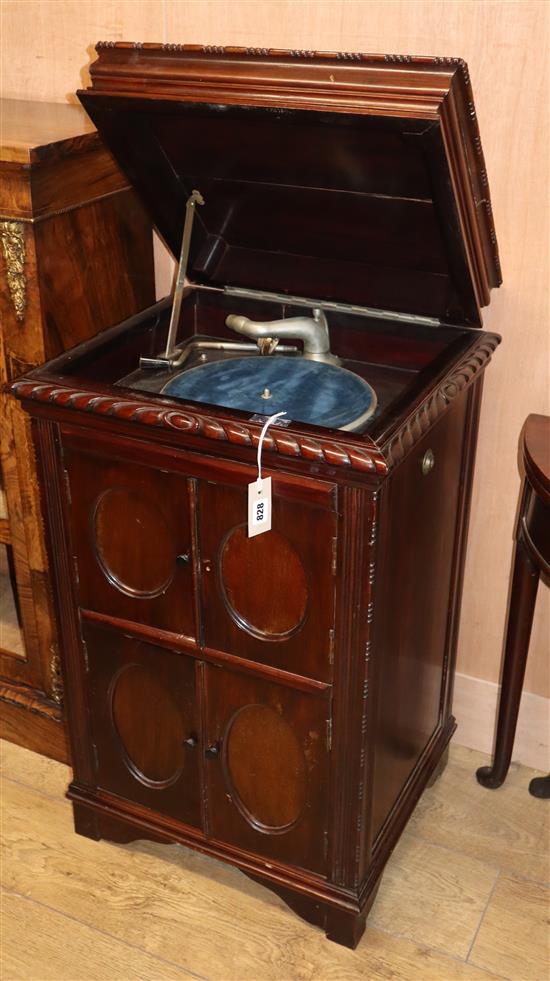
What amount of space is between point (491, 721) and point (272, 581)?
88cm

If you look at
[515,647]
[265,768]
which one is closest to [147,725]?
[265,768]

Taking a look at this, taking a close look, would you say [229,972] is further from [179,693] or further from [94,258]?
[94,258]

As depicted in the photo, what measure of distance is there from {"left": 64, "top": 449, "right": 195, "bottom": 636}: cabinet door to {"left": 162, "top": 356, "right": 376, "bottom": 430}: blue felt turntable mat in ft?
0.49

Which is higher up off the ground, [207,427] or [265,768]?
[207,427]

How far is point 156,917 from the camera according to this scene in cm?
184

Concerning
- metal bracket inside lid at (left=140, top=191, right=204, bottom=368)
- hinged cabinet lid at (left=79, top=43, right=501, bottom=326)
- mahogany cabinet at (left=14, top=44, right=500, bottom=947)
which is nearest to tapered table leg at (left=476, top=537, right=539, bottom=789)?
mahogany cabinet at (left=14, top=44, right=500, bottom=947)

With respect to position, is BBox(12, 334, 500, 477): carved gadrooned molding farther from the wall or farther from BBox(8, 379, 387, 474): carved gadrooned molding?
the wall

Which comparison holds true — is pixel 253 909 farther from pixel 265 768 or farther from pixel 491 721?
pixel 491 721

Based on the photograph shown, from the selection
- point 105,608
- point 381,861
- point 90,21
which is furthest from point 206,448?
point 90,21

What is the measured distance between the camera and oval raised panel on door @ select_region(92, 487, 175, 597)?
5.26 feet

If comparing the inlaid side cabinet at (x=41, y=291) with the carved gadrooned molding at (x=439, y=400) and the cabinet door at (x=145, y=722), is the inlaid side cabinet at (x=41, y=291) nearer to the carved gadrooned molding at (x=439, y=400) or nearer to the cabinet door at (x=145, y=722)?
the cabinet door at (x=145, y=722)

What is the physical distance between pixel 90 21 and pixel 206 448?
3.36ft

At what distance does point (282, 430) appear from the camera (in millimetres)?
1395

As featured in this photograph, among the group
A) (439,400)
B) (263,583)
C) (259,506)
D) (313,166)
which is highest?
(313,166)
